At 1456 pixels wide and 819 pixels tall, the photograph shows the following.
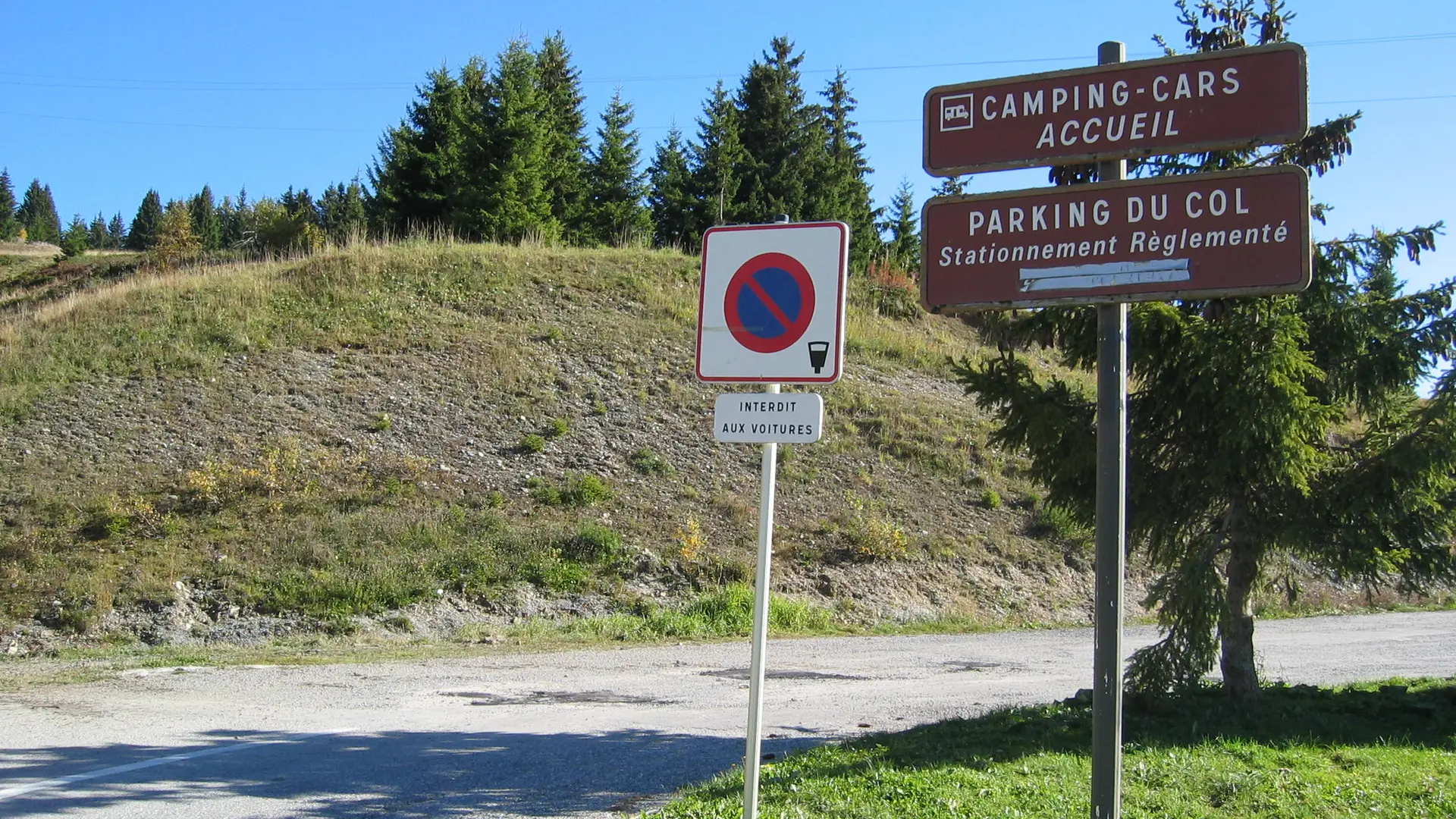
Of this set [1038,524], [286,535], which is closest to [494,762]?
[286,535]

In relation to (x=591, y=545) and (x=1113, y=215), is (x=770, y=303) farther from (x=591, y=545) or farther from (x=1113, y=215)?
(x=591, y=545)

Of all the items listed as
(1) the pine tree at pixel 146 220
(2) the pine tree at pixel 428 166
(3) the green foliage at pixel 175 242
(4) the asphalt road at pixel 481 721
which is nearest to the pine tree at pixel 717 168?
(2) the pine tree at pixel 428 166

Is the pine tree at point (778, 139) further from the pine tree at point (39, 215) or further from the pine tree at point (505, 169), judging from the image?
the pine tree at point (39, 215)

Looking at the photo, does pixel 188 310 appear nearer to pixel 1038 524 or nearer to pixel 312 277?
pixel 312 277

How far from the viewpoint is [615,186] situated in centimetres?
4434

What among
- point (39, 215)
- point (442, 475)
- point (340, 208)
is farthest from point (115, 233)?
point (442, 475)

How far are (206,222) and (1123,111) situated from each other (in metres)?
102

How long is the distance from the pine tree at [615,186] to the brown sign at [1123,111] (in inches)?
1474

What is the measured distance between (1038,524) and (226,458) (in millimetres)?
15387

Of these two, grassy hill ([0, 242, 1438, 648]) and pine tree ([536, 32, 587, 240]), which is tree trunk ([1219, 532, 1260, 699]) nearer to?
grassy hill ([0, 242, 1438, 648])

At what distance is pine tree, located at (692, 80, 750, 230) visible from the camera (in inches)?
1641

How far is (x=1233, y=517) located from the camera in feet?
26.6

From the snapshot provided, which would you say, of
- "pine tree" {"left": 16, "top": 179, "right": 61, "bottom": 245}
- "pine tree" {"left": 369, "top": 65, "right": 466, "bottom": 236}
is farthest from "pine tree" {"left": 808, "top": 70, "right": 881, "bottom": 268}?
"pine tree" {"left": 16, "top": 179, "right": 61, "bottom": 245}

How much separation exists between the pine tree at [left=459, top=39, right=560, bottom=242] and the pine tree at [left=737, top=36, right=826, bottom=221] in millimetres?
9326
